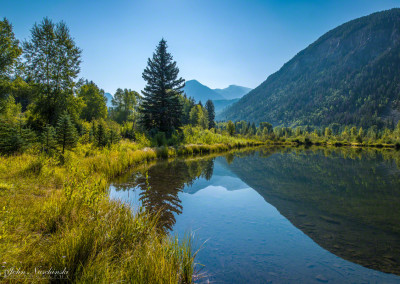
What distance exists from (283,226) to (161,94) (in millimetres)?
23451

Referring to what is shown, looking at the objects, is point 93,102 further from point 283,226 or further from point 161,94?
point 283,226

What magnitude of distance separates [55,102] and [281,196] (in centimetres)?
1829

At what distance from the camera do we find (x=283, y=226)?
216 inches

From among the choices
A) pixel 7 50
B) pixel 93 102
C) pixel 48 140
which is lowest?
pixel 48 140

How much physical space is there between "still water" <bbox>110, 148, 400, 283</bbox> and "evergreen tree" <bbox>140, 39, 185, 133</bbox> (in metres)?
16.2

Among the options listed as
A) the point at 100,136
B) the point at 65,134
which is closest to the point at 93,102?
the point at 100,136

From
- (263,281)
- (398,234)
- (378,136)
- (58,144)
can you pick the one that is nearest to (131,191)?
(58,144)

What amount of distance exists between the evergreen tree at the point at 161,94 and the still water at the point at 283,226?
16.2 m

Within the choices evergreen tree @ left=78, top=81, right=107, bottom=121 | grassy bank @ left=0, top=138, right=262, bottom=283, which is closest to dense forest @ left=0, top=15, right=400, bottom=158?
grassy bank @ left=0, top=138, right=262, bottom=283

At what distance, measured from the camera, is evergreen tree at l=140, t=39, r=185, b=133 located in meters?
25.7

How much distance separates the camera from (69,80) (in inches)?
672

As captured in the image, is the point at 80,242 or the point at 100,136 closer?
the point at 80,242

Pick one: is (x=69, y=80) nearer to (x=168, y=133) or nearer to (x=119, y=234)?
(x=168, y=133)

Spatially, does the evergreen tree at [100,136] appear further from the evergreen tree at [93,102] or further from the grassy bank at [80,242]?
the evergreen tree at [93,102]
